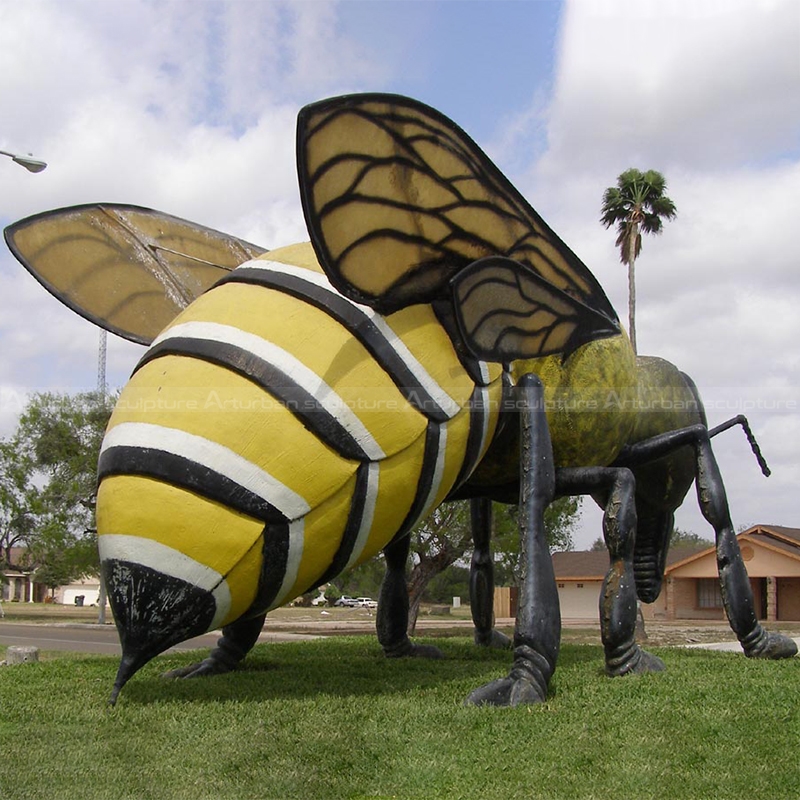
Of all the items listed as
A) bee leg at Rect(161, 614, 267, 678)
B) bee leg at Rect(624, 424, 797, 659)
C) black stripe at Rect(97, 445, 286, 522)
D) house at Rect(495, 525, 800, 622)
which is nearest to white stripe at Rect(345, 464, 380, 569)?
black stripe at Rect(97, 445, 286, 522)

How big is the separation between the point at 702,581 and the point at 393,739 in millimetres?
33330

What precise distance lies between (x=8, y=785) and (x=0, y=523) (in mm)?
33471

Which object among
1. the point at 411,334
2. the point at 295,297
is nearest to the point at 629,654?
the point at 411,334

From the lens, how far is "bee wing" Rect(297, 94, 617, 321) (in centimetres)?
473

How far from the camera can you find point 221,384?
4922 millimetres

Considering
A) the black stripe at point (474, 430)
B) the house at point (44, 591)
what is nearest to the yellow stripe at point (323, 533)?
the black stripe at point (474, 430)

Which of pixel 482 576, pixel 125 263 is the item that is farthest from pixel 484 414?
pixel 482 576

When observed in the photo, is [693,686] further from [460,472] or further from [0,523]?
[0,523]

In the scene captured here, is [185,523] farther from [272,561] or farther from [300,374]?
[300,374]

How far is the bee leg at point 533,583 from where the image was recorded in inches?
221

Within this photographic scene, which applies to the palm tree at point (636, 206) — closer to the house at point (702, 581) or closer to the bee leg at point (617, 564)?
the house at point (702, 581)

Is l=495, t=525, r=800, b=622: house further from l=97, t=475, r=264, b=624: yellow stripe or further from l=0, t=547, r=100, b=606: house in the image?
l=0, t=547, r=100, b=606: house

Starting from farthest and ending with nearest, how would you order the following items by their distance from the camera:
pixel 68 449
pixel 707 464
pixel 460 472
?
pixel 68 449
pixel 707 464
pixel 460 472

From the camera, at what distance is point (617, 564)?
6664mm
